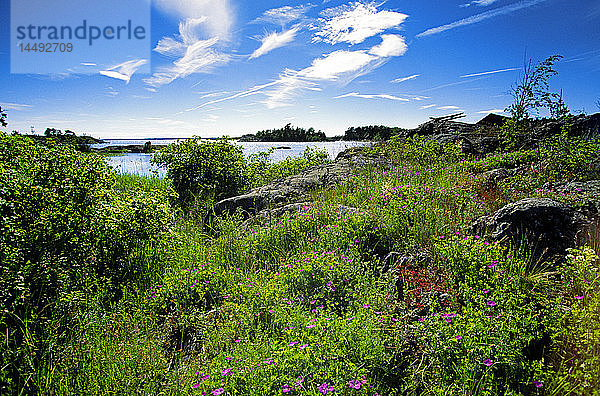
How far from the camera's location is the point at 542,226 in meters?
3.89

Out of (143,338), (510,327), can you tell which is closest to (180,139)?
(143,338)

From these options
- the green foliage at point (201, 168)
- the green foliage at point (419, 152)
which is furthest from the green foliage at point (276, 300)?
the green foliage at point (201, 168)

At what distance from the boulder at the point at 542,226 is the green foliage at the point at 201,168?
757 cm

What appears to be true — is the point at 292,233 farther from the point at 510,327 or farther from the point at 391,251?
the point at 510,327

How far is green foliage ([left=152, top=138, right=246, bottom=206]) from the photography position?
9977 millimetres

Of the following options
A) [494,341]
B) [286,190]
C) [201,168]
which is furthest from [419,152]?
[494,341]

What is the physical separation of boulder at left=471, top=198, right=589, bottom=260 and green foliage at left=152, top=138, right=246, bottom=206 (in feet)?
24.8

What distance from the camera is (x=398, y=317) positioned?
3354 mm

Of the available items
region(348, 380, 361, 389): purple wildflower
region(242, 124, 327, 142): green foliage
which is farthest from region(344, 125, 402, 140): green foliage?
region(348, 380, 361, 389): purple wildflower

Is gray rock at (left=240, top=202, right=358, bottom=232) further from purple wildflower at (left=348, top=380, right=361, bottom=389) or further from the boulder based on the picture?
purple wildflower at (left=348, top=380, right=361, bottom=389)

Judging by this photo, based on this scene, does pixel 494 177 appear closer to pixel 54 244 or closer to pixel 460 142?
pixel 460 142

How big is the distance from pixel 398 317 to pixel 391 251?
1.42 meters

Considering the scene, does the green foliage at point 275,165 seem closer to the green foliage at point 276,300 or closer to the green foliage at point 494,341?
the green foliage at point 276,300

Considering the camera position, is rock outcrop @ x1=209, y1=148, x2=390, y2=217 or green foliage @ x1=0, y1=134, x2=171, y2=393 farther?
rock outcrop @ x1=209, y1=148, x2=390, y2=217
